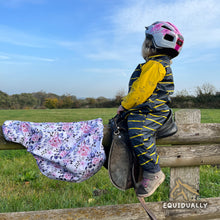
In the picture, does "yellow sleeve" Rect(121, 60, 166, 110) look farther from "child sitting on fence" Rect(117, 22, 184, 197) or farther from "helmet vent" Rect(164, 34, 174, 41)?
"helmet vent" Rect(164, 34, 174, 41)

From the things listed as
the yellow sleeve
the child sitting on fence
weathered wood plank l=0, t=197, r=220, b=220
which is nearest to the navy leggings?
the child sitting on fence

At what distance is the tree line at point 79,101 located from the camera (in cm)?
2482

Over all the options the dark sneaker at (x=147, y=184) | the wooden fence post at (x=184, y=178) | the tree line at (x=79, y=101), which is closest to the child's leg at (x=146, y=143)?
the dark sneaker at (x=147, y=184)

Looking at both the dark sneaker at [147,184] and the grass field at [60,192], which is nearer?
the dark sneaker at [147,184]

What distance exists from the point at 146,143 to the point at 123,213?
89 cm

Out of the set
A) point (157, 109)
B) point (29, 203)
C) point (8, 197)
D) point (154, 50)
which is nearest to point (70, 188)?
point (29, 203)

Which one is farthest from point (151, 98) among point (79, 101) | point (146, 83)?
point (79, 101)

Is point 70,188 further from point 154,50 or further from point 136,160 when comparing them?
point 154,50

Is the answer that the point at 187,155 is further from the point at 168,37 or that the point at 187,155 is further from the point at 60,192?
the point at 60,192

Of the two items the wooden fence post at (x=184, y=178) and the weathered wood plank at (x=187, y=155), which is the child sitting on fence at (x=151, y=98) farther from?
the wooden fence post at (x=184, y=178)

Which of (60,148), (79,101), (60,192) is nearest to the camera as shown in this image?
(60,148)

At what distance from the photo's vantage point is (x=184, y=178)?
9.36 ft

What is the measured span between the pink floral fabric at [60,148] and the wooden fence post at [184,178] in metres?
1.02

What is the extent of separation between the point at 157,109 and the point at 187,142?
0.79m
